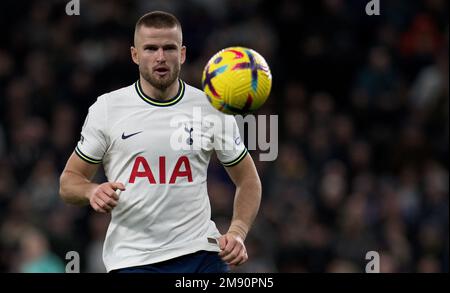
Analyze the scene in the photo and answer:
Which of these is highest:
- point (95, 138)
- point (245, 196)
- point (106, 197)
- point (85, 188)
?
point (95, 138)

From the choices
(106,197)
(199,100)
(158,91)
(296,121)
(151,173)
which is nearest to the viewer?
(106,197)

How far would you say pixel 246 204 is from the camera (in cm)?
686

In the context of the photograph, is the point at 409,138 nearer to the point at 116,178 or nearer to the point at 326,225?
the point at 326,225

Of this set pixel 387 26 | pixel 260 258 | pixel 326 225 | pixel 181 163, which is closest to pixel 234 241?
pixel 181 163

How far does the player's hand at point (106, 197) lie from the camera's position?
6.18m

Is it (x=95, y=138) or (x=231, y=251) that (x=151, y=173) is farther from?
(x=231, y=251)

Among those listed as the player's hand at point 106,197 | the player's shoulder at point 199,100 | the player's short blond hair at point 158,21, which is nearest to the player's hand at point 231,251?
the player's hand at point 106,197

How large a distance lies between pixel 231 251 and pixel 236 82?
1.02m

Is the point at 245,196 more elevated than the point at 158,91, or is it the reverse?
the point at 158,91

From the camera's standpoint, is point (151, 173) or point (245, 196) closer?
point (151, 173)

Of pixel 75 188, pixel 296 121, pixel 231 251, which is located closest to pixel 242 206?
pixel 231 251

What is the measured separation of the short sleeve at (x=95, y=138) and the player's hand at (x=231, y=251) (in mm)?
967

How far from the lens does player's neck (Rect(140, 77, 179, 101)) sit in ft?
22.3

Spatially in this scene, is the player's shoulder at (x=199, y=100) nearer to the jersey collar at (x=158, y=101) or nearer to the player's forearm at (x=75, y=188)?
the jersey collar at (x=158, y=101)
